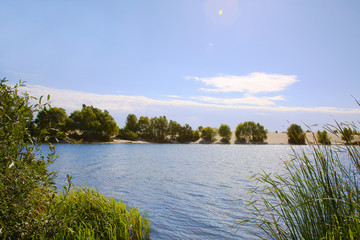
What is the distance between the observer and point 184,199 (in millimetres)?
16547

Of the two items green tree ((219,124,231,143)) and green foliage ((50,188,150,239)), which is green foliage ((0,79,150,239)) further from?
green tree ((219,124,231,143))

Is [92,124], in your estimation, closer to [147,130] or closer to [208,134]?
[147,130]

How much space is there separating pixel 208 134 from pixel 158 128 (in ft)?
94.8

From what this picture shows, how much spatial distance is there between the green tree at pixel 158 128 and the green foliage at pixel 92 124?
24.1 m

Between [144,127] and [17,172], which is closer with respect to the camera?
[17,172]

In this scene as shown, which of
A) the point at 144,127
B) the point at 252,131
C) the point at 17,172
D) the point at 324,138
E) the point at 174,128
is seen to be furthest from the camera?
the point at 252,131

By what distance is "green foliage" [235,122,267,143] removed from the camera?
4948 inches

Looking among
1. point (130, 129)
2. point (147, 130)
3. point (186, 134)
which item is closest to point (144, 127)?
point (147, 130)

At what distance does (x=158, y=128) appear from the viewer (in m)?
123

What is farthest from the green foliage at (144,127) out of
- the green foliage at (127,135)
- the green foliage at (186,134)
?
the green foliage at (186,134)

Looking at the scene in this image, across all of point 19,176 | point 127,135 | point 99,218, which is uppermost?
point 127,135

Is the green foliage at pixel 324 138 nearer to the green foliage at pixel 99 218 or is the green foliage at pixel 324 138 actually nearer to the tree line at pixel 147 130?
the green foliage at pixel 99 218

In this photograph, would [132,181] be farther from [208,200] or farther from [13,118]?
[13,118]

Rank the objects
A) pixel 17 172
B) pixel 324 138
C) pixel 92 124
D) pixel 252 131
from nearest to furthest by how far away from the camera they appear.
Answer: pixel 17 172, pixel 324 138, pixel 92 124, pixel 252 131
